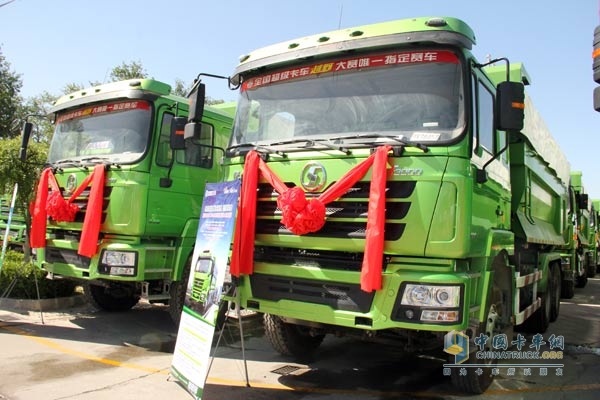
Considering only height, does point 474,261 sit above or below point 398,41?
below

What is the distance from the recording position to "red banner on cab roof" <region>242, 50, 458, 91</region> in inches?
156

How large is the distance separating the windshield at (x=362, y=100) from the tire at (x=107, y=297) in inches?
171

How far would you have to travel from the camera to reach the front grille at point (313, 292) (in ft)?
12.5

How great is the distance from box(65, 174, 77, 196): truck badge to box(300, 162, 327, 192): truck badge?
3959 millimetres

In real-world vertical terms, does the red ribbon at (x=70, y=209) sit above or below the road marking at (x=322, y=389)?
above

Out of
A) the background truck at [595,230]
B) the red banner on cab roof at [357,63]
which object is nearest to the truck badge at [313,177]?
the red banner on cab roof at [357,63]

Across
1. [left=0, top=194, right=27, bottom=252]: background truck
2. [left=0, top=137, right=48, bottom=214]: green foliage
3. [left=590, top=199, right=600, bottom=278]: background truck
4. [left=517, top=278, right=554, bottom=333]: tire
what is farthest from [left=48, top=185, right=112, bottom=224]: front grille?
[left=590, top=199, right=600, bottom=278]: background truck

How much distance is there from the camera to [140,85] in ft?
20.9

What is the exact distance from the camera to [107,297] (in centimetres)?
786

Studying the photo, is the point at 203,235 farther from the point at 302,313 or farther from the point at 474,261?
the point at 474,261

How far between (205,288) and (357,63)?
92.5 inches

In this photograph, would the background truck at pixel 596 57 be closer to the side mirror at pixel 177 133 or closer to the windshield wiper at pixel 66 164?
the side mirror at pixel 177 133

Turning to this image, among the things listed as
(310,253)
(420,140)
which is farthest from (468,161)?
(310,253)

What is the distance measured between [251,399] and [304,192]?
190 centimetres
